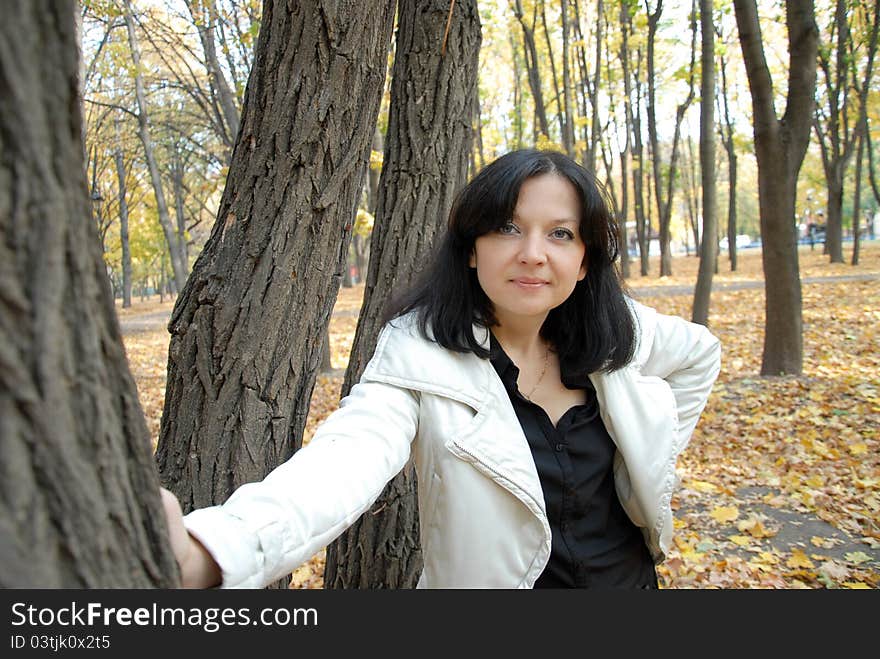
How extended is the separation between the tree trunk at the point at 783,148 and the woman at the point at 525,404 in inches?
218

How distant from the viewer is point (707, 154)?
9.26m

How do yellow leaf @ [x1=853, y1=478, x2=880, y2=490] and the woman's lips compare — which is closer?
the woman's lips

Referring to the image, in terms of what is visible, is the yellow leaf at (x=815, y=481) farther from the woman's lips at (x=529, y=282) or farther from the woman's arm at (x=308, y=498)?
the woman's arm at (x=308, y=498)

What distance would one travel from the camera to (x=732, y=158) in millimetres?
18797

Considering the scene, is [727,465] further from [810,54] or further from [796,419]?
[810,54]

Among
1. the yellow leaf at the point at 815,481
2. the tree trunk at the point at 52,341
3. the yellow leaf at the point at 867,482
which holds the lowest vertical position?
the yellow leaf at the point at 815,481

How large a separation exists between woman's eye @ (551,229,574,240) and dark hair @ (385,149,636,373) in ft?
0.18

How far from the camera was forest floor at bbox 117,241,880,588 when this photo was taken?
3.87m

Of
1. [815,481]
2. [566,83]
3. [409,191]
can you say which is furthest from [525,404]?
[566,83]

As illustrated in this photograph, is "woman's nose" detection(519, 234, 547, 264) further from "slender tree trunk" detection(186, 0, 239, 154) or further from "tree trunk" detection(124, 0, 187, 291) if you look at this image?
"slender tree trunk" detection(186, 0, 239, 154)

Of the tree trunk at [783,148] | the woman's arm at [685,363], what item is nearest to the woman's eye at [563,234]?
the woman's arm at [685,363]

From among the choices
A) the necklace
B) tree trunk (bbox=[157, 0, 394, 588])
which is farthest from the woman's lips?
tree trunk (bbox=[157, 0, 394, 588])

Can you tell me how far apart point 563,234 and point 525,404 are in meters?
0.52

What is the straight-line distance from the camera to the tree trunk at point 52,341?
2.42ft
